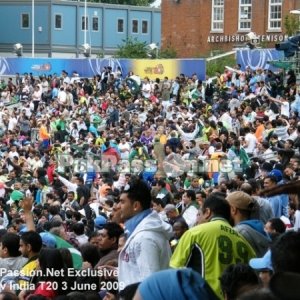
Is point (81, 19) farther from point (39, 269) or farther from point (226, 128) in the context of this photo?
point (39, 269)

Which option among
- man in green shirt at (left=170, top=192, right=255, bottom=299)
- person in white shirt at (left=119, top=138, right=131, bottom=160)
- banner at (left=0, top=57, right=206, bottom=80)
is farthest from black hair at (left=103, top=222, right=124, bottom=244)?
banner at (left=0, top=57, right=206, bottom=80)

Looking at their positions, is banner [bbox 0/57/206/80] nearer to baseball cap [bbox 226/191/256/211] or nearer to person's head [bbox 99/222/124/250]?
person's head [bbox 99/222/124/250]

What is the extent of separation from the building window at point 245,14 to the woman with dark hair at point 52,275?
1682 inches

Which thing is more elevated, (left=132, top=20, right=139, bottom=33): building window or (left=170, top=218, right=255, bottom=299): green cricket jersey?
(left=132, top=20, right=139, bottom=33): building window

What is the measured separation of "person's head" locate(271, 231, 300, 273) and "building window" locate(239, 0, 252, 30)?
45.7 meters

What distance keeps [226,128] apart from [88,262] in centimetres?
1738

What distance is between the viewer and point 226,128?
1009 inches

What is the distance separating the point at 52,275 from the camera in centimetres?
747

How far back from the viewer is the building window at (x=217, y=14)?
50469 mm

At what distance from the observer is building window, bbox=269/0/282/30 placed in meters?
48.1

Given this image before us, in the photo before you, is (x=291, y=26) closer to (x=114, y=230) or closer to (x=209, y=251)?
(x=114, y=230)

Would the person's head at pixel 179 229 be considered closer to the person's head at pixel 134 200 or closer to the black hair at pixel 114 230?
the black hair at pixel 114 230

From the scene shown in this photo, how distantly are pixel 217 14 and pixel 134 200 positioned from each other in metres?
44.8

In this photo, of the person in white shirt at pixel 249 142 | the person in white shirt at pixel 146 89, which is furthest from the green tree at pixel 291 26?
the person in white shirt at pixel 249 142
